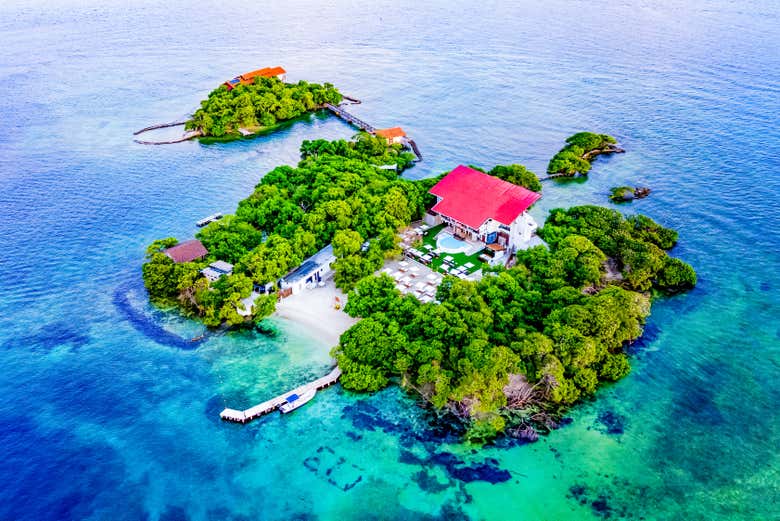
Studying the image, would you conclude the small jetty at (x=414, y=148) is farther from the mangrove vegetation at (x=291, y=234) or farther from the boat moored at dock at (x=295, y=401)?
the boat moored at dock at (x=295, y=401)

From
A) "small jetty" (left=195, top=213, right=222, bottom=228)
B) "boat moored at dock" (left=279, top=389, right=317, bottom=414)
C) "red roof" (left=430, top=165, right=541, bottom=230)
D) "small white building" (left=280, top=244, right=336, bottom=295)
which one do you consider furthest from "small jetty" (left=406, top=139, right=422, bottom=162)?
"boat moored at dock" (left=279, top=389, right=317, bottom=414)

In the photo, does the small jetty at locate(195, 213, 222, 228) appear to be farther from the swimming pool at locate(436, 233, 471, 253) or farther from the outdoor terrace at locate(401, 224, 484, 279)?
the swimming pool at locate(436, 233, 471, 253)

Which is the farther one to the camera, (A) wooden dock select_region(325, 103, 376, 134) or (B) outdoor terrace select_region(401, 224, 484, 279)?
(A) wooden dock select_region(325, 103, 376, 134)

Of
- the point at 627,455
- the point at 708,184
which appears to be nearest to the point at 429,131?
the point at 708,184

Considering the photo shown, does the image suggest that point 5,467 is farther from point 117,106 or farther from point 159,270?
point 117,106

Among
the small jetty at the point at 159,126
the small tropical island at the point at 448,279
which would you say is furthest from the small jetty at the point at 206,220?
the small jetty at the point at 159,126
